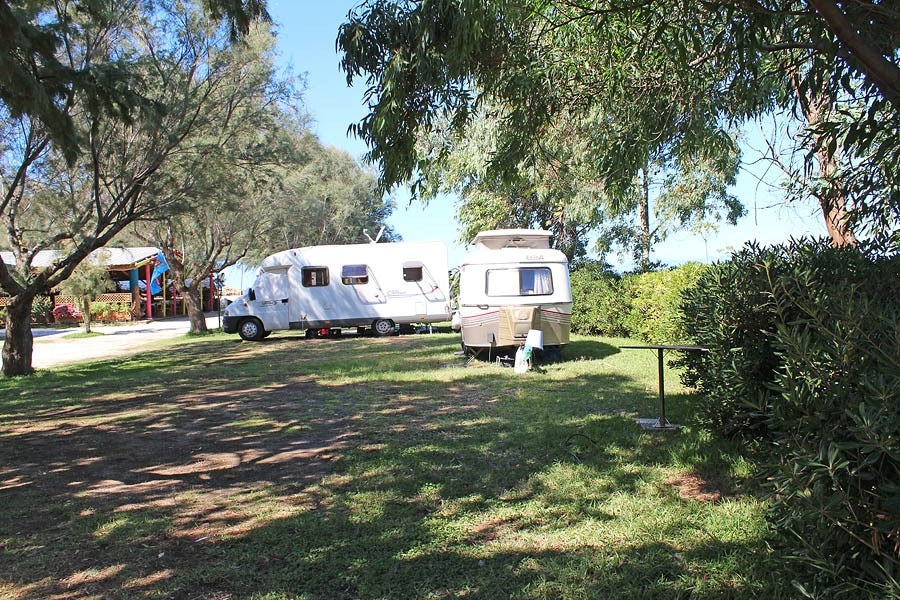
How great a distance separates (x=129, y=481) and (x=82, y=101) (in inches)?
→ 319

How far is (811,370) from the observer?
238cm

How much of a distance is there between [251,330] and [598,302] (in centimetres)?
1097

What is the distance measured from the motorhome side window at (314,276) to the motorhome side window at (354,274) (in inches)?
22.8

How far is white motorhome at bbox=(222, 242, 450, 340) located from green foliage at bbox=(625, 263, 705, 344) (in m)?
6.67

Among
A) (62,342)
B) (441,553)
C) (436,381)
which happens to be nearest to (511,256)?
(436,381)

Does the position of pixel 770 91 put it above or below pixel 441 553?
above

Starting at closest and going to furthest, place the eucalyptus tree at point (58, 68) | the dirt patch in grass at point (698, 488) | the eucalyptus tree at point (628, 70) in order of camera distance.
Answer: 1. the eucalyptus tree at point (628, 70)
2. the dirt patch in grass at point (698, 488)
3. the eucalyptus tree at point (58, 68)

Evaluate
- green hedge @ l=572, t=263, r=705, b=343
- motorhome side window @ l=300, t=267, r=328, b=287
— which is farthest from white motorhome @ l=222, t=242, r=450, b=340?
green hedge @ l=572, t=263, r=705, b=343

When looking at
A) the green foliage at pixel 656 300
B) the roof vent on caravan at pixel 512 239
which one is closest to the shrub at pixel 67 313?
the roof vent on caravan at pixel 512 239

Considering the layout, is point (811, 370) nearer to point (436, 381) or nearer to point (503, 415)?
point (503, 415)

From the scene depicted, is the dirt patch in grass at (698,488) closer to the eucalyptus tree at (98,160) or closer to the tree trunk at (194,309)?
the eucalyptus tree at (98,160)

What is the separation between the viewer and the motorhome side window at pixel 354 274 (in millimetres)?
20453

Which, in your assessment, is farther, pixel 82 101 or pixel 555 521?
pixel 82 101

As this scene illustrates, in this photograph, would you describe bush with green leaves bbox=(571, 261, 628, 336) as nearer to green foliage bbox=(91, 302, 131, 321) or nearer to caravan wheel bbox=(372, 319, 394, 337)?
caravan wheel bbox=(372, 319, 394, 337)
